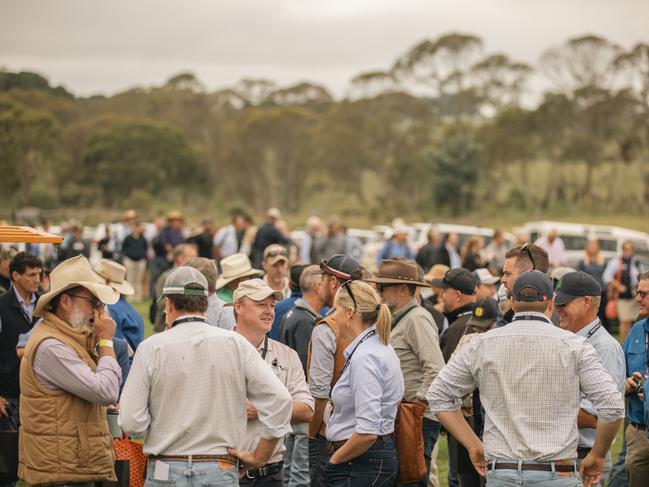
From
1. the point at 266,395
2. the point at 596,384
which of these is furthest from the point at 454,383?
the point at 266,395

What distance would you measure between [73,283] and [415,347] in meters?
2.52

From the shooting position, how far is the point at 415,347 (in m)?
6.62

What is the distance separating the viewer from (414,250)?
78.8 ft

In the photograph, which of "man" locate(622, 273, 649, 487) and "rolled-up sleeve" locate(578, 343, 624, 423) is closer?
"rolled-up sleeve" locate(578, 343, 624, 423)

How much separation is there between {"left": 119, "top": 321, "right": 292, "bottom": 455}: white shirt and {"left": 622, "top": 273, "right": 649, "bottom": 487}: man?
3.20 meters

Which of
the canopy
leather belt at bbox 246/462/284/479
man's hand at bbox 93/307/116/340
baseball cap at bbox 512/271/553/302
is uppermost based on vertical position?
the canopy

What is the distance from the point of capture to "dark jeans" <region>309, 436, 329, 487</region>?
19.2 feet

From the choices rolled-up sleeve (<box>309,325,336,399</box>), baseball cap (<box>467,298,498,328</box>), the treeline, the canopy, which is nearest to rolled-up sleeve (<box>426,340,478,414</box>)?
rolled-up sleeve (<box>309,325,336,399</box>)

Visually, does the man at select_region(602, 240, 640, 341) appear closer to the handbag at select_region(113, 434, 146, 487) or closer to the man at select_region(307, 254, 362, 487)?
the man at select_region(307, 254, 362, 487)

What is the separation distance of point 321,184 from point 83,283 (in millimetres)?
66687

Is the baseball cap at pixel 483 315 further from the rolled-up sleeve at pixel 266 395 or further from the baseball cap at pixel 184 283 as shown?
the baseball cap at pixel 184 283

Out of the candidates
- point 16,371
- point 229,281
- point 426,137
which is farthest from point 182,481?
point 426,137

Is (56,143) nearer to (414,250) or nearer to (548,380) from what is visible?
(414,250)

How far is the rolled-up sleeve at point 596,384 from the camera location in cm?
465
